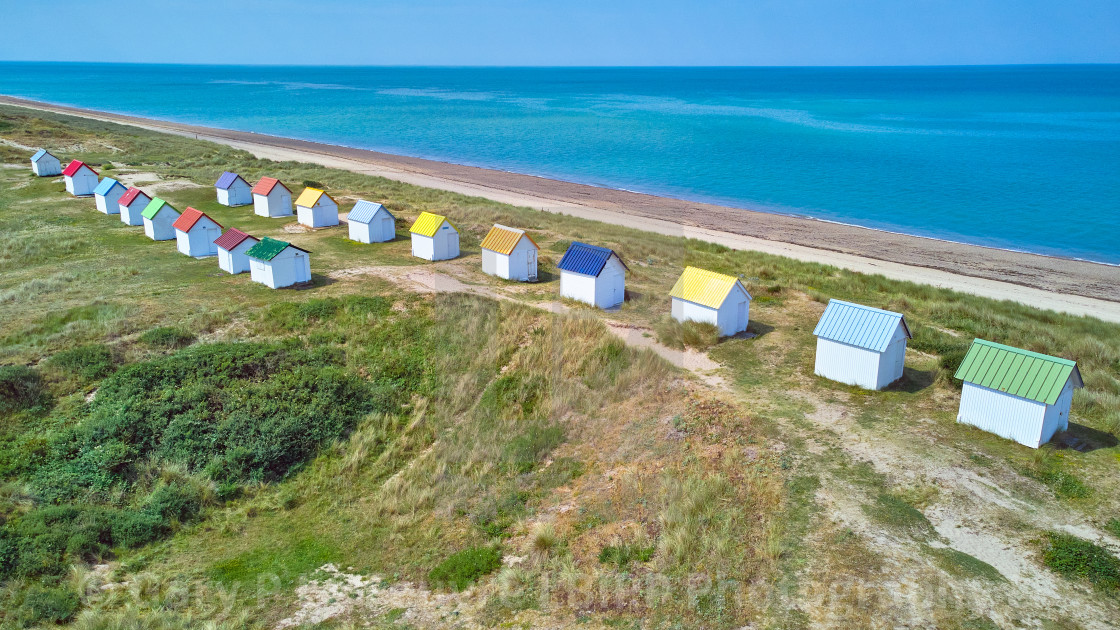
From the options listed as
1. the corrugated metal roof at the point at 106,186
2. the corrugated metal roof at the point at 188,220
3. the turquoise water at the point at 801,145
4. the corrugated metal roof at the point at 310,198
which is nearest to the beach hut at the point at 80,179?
the corrugated metal roof at the point at 106,186

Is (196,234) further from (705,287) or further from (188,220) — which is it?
(705,287)

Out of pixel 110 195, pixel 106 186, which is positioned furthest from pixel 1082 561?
pixel 106 186

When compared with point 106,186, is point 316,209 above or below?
below

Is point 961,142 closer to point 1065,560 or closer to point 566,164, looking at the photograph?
point 566,164

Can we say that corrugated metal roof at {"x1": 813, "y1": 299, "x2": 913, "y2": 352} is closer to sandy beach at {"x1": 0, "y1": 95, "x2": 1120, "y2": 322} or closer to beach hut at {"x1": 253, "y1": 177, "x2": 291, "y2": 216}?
sandy beach at {"x1": 0, "y1": 95, "x2": 1120, "y2": 322}

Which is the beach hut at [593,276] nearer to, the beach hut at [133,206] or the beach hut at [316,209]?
the beach hut at [316,209]

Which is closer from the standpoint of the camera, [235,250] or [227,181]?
[235,250]
